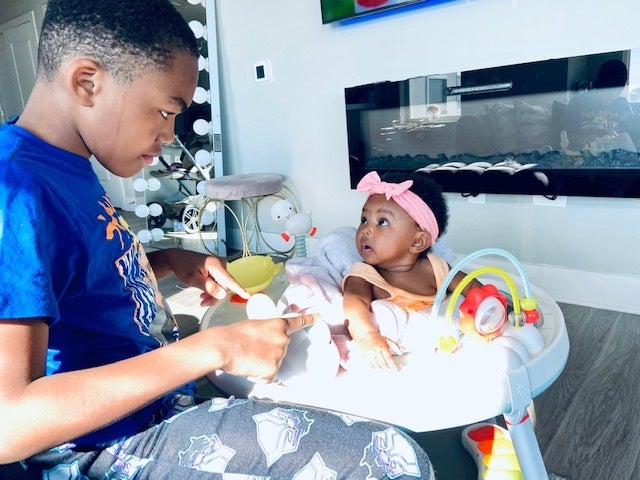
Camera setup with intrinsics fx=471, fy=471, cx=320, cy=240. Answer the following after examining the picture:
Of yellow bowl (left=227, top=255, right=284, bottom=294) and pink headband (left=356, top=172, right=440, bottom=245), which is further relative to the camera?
yellow bowl (left=227, top=255, right=284, bottom=294)

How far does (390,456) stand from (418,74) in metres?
1.73

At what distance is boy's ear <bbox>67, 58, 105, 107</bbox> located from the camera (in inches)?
22.6

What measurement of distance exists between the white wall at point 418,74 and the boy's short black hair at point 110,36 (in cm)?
153

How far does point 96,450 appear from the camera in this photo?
0.59 m

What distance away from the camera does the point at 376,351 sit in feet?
2.58

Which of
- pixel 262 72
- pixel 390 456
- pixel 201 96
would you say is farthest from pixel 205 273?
pixel 201 96

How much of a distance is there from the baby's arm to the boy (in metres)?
0.18

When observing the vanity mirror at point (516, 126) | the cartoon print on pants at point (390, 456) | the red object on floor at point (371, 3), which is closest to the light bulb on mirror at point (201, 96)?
the vanity mirror at point (516, 126)

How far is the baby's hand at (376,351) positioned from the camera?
0.78 m

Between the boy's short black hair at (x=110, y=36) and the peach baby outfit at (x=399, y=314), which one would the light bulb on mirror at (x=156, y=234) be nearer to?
the peach baby outfit at (x=399, y=314)

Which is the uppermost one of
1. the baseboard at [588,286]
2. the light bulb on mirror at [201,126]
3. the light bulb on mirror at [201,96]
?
the light bulb on mirror at [201,96]

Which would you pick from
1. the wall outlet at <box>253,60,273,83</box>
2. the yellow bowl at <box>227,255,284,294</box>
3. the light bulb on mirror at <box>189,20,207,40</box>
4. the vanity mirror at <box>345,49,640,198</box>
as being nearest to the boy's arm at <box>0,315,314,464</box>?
the yellow bowl at <box>227,255,284,294</box>

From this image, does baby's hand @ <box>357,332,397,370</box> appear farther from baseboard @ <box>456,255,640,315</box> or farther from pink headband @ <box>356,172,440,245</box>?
baseboard @ <box>456,255,640,315</box>

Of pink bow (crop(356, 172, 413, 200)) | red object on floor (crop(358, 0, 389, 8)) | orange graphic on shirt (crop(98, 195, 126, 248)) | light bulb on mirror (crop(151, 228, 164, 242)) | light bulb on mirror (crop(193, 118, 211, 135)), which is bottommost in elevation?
light bulb on mirror (crop(151, 228, 164, 242))
